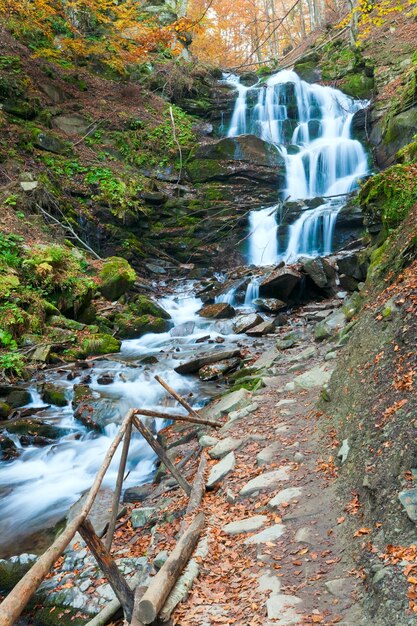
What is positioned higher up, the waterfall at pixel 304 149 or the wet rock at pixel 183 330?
the waterfall at pixel 304 149

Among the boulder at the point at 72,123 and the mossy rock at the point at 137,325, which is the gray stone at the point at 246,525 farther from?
the boulder at the point at 72,123

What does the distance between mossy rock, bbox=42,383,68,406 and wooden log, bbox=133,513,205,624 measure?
17.1 ft

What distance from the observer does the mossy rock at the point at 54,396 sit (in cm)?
859

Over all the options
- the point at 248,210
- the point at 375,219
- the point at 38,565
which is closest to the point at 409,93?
the point at 248,210

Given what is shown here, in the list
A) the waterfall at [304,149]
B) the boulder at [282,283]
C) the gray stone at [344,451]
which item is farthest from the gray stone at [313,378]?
the waterfall at [304,149]

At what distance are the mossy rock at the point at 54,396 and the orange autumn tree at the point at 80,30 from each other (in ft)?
39.9

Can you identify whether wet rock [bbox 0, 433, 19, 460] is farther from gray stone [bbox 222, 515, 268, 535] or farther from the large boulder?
the large boulder

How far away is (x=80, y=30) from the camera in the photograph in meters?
22.1

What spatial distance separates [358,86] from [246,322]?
15.8 metres

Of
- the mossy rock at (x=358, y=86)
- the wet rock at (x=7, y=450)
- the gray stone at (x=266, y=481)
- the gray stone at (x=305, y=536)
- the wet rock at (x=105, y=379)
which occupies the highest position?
the mossy rock at (x=358, y=86)

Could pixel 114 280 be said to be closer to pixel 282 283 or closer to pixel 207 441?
pixel 282 283

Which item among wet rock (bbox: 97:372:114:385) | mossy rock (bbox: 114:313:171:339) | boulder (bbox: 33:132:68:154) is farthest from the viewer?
boulder (bbox: 33:132:68:154)

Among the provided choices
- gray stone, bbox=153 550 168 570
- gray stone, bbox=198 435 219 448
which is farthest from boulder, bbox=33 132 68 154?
gray stone, bbox=153 550 168 570

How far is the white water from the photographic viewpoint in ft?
20.6
